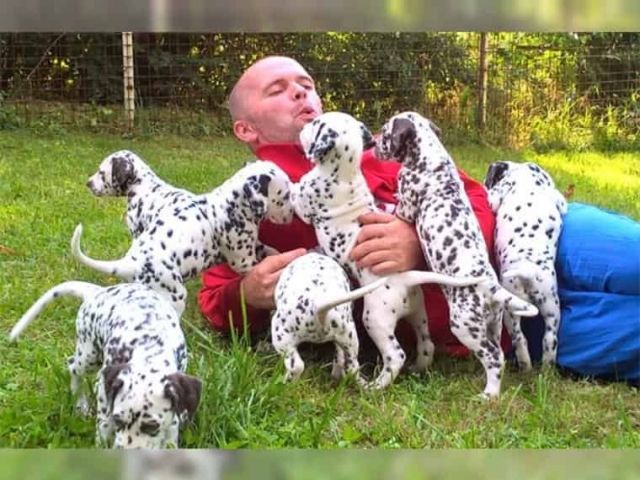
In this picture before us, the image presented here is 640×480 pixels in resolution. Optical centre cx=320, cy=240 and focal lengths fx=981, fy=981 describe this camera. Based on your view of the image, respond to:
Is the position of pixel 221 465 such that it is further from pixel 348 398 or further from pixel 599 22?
pixel 348 398

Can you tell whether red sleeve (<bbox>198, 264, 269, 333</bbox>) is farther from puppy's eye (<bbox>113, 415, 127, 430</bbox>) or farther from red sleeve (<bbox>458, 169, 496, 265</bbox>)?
puppy's eye (<bbox>113, 415, 127, 430</bbox>)

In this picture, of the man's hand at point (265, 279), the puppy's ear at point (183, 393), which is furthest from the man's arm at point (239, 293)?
the puppy's ear at point (183, 393)

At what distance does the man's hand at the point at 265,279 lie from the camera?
5.95ft

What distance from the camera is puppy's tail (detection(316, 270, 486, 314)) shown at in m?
1.61

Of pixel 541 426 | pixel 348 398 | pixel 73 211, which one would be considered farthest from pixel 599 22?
pixel 73 211

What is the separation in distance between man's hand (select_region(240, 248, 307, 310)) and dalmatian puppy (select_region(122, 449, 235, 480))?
900mm

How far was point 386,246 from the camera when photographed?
177 cm

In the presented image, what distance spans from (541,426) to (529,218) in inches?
19.4

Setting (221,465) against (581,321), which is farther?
(581,321)

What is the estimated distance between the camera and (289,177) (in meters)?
1.88

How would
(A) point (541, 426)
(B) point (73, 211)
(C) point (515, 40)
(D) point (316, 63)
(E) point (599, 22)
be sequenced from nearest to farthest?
(E) point (599, 22)
(C) point (515, 40)
(A) point (541, 426)
(D) point (316, 63)
(B) point (73, 211)

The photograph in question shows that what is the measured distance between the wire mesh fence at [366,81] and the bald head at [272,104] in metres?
0.03

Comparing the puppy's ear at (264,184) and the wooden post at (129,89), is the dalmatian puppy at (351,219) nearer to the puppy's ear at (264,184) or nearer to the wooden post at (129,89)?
the puppy's ear at (264,184)

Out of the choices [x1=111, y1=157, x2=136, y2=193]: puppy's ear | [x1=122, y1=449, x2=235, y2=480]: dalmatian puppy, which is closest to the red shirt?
[x1=111, y1=157, x2=136, y2=193]: puppy's ear
